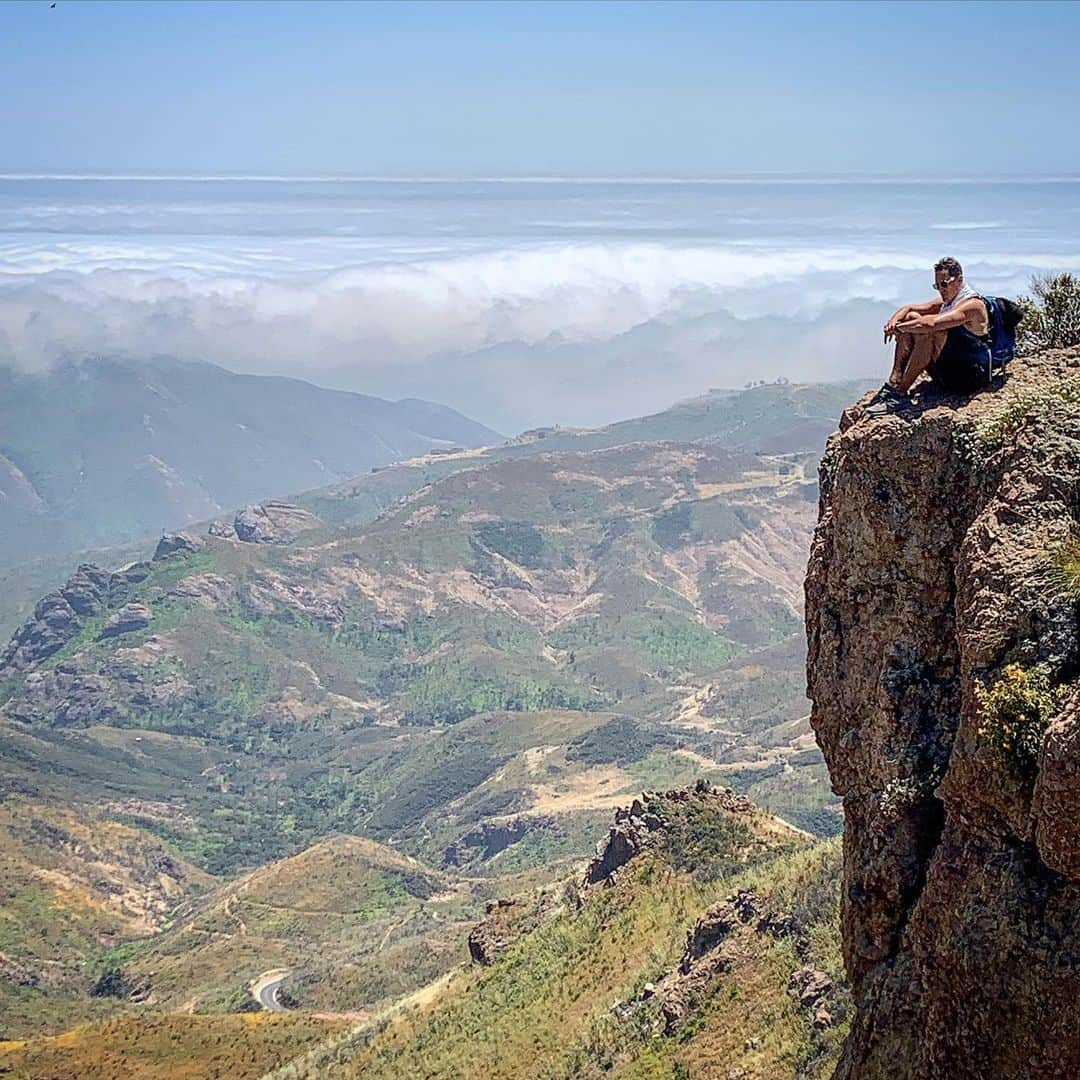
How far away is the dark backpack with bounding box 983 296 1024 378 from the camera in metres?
19.6

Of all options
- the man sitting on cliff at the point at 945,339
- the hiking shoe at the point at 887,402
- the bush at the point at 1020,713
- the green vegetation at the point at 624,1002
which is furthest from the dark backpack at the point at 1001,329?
the green vegetation at the point at 624,1002

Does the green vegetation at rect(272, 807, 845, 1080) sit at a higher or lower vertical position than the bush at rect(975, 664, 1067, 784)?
lower

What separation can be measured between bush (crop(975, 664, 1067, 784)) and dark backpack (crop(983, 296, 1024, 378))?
557 centimetres

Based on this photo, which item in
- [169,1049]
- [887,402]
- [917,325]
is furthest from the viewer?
[169,1049]

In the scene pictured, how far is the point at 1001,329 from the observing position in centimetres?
1972

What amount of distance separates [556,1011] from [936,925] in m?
48.9

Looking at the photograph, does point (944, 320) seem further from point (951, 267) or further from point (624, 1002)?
point (624, 1002)

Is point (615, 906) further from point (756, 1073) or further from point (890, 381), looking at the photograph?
point (890, 381)

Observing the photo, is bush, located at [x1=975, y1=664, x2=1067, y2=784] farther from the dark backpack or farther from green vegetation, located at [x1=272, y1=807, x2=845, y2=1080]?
green vegetation, located at [x1=272, y1=807, x2=845, y2=1080]

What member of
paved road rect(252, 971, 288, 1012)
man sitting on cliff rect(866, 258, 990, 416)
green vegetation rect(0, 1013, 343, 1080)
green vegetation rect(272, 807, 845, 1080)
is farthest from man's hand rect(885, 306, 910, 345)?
paved road rect(252, 971, 288, 1012)

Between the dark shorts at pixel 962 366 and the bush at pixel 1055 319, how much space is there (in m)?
3.01

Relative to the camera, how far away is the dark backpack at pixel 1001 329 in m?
19.6

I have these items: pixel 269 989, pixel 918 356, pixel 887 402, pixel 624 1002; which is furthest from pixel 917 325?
pixel 269 989

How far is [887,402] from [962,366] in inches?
49.3
